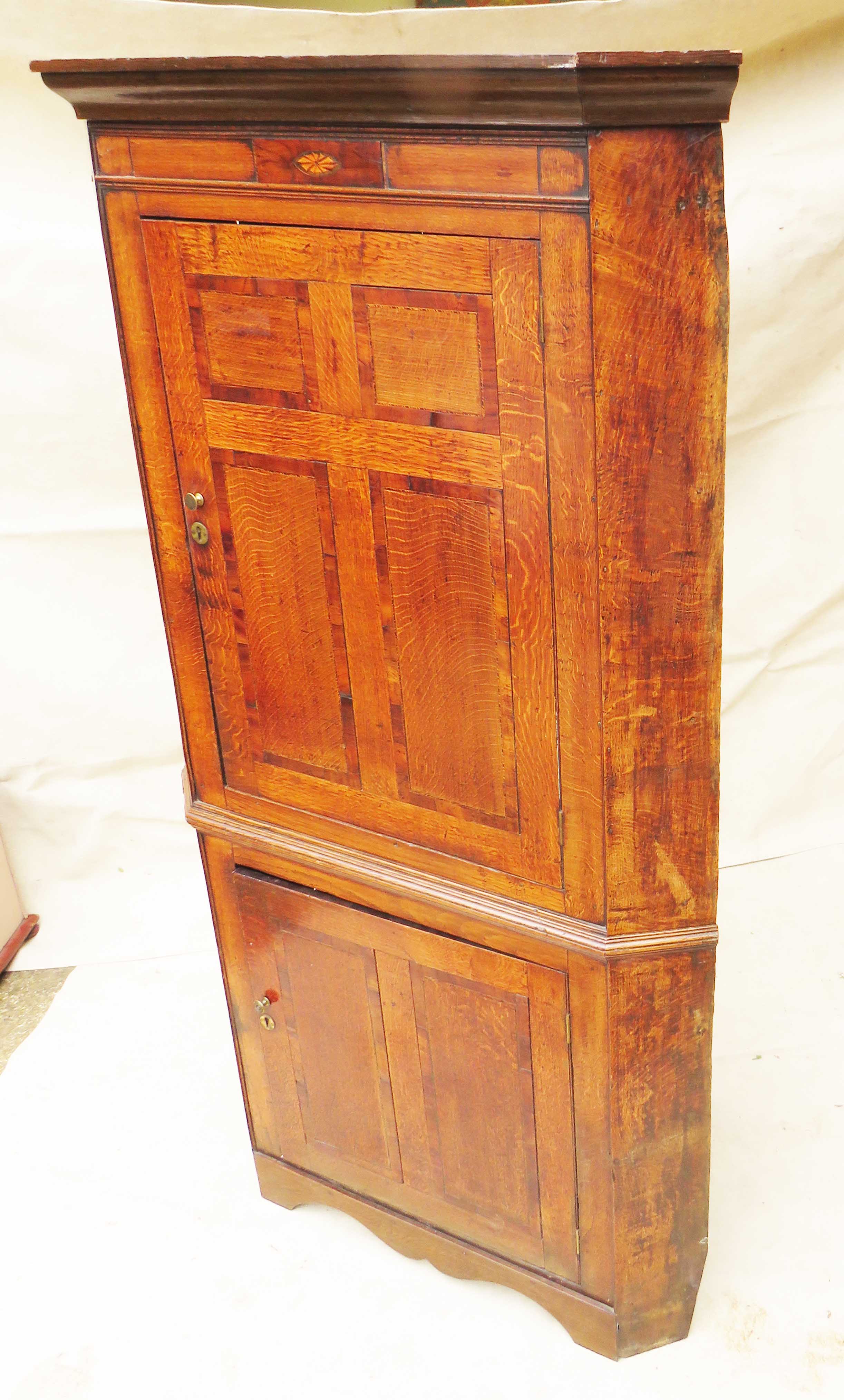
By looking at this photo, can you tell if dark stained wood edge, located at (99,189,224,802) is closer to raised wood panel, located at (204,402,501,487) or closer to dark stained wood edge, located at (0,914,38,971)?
raised wood panel, located at (204,402,501,487)

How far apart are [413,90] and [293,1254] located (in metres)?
1.57

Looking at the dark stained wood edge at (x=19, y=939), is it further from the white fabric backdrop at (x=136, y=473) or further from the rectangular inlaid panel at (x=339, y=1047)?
the rectangular inlaid panel at (x=339, y=1047)

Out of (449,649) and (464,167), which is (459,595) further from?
(464,167)

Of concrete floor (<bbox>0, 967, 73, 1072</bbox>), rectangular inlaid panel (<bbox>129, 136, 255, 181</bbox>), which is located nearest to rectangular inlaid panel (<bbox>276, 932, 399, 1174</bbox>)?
concrete floor (<bbox>0, 967, 73, 1072</bbox>)

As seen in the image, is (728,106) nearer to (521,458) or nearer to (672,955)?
(521,458)

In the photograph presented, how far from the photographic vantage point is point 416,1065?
171 cm

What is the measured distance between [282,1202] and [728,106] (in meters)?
1.62

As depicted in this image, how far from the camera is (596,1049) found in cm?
153

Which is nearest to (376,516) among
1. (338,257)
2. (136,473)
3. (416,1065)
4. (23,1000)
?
(338,257)

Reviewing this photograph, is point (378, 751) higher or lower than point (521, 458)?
lower

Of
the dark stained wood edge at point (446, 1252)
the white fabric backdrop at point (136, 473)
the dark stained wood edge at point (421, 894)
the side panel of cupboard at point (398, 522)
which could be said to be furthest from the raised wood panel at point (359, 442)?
the dark stained wood edge at point (446, 1252)

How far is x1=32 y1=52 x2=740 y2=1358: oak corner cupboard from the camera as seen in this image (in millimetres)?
1166

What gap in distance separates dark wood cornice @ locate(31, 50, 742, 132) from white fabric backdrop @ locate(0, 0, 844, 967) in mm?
695

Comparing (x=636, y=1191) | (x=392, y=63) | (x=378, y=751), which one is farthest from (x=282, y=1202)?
(x=392, y=63)
